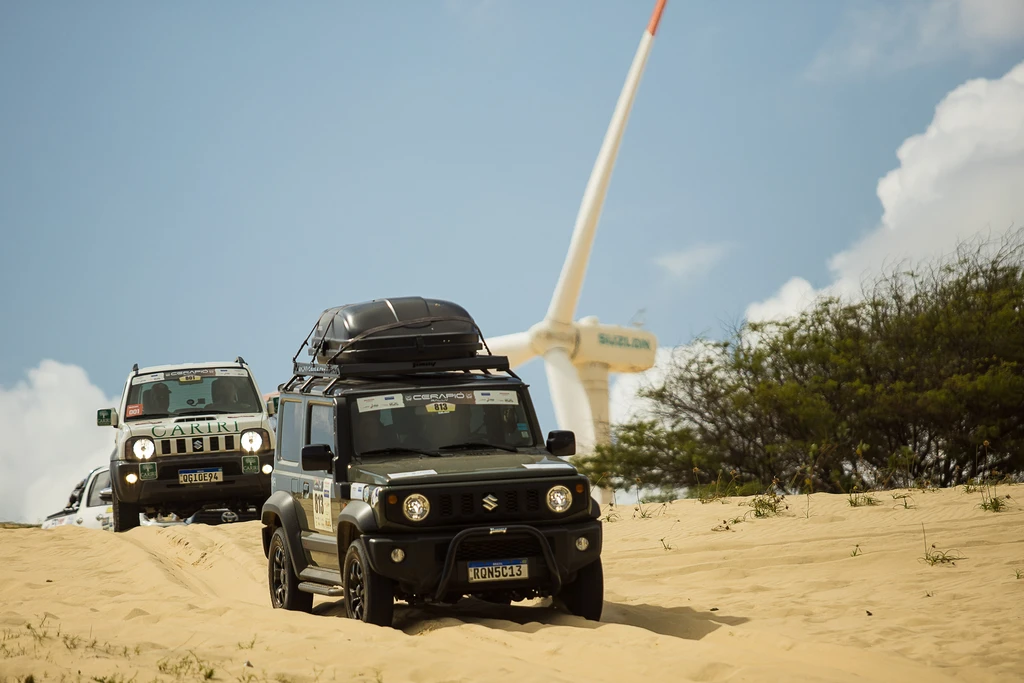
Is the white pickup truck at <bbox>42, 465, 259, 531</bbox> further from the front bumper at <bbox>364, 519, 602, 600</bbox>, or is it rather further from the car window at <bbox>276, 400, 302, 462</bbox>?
the front bumper at <bbox>364, 519, 602, 600</bbox>

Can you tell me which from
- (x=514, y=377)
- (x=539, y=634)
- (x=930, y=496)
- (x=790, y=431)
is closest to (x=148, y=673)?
(x=539, y=634)

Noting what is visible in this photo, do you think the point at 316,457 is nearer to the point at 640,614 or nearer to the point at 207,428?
Answer: the point at 640,614

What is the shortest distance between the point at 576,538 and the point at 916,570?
14.8ft

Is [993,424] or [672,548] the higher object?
[993,424]

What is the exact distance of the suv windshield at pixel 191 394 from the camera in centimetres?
1784

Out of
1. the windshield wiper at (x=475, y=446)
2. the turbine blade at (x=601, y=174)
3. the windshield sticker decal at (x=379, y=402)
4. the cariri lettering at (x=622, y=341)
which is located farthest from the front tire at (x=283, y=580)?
the cariri lettering at (x=622, y=341)

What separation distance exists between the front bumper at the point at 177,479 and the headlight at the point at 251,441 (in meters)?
0.09

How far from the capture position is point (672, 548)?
14.1 m

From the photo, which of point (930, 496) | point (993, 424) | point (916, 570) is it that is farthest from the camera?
point (993, 424)

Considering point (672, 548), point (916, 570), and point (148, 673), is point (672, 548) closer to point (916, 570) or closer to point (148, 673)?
point (916, 570)

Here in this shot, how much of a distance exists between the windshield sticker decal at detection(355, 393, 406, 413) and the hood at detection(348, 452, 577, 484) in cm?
38

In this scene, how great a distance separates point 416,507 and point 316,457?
946mm

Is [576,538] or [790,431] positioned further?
[790,431]

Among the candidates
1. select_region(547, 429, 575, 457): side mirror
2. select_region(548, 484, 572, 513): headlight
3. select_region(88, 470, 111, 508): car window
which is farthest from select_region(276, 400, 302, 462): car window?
select_region(88, 470, 111, 508): car window
